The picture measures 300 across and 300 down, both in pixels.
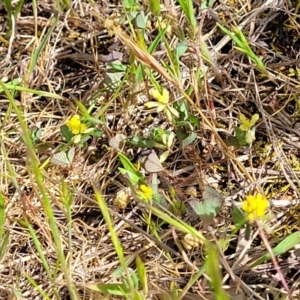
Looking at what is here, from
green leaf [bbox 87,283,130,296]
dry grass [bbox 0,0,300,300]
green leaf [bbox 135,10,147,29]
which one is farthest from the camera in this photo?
green leaf [bbox 135,10,147,29]

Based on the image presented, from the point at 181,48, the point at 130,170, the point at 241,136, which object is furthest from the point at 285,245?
the point at 181,48

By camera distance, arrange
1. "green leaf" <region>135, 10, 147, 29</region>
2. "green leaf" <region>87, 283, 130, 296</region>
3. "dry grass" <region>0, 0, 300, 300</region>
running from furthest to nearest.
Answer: "green leaf" <region>135, 10, 147, 29</region>, "dry grass" <region>0, 0, 300, 300</region>, "green leaf" <region>87, 283, 130, 296</region>

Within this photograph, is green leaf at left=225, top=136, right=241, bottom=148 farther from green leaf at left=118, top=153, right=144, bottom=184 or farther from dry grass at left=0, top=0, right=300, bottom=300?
green leaf at left=118, top=153, right=144, bottom=184

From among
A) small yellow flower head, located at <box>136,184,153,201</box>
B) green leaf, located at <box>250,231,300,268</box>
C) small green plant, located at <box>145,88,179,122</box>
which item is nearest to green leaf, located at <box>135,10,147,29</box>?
small green plant, located at <box>145,88,179,122</box>

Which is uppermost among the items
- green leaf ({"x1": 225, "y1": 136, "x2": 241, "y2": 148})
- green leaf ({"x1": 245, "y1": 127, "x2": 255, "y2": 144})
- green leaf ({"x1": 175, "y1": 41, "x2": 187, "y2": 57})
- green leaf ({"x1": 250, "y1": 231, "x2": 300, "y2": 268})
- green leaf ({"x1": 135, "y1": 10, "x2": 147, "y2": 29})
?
green leaf ({"x1": 135, "y1": 10, "x2": 147, "y2": 29})

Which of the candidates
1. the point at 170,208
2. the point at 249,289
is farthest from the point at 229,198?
the point at 249,289
